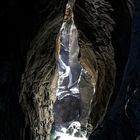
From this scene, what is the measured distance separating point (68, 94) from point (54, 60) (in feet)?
21.7

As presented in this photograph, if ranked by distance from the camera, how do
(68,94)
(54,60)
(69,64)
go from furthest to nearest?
(69,64) → (68,94) → (54,60)

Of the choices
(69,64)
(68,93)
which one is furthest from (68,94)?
(69,64)

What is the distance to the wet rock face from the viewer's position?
5914 mm

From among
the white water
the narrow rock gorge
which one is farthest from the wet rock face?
the white water

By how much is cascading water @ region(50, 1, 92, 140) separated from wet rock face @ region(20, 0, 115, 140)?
4.83 m

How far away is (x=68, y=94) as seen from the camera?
14367mm

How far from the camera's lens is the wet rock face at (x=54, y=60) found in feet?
19.4

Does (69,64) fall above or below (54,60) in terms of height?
below

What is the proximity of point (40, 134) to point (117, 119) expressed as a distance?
13.1 ft

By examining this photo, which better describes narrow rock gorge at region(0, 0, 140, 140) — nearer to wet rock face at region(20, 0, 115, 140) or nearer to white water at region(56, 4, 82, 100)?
wet rock face at region(20, 0, 115, 140)

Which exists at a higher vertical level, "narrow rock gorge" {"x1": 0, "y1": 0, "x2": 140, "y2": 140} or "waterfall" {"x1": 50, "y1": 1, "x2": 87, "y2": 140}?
"narrow rock gorge" {"x1": 0, "y1": 0, "x2": 140, "y2": 140}

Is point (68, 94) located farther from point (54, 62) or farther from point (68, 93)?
point (54, 62)

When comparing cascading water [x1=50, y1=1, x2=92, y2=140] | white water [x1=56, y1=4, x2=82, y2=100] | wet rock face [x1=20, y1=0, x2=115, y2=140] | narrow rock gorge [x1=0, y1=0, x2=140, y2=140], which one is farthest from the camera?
white water [x1=56, y1=4, x2=82, y2=100]

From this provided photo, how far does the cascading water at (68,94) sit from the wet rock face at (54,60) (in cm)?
483
